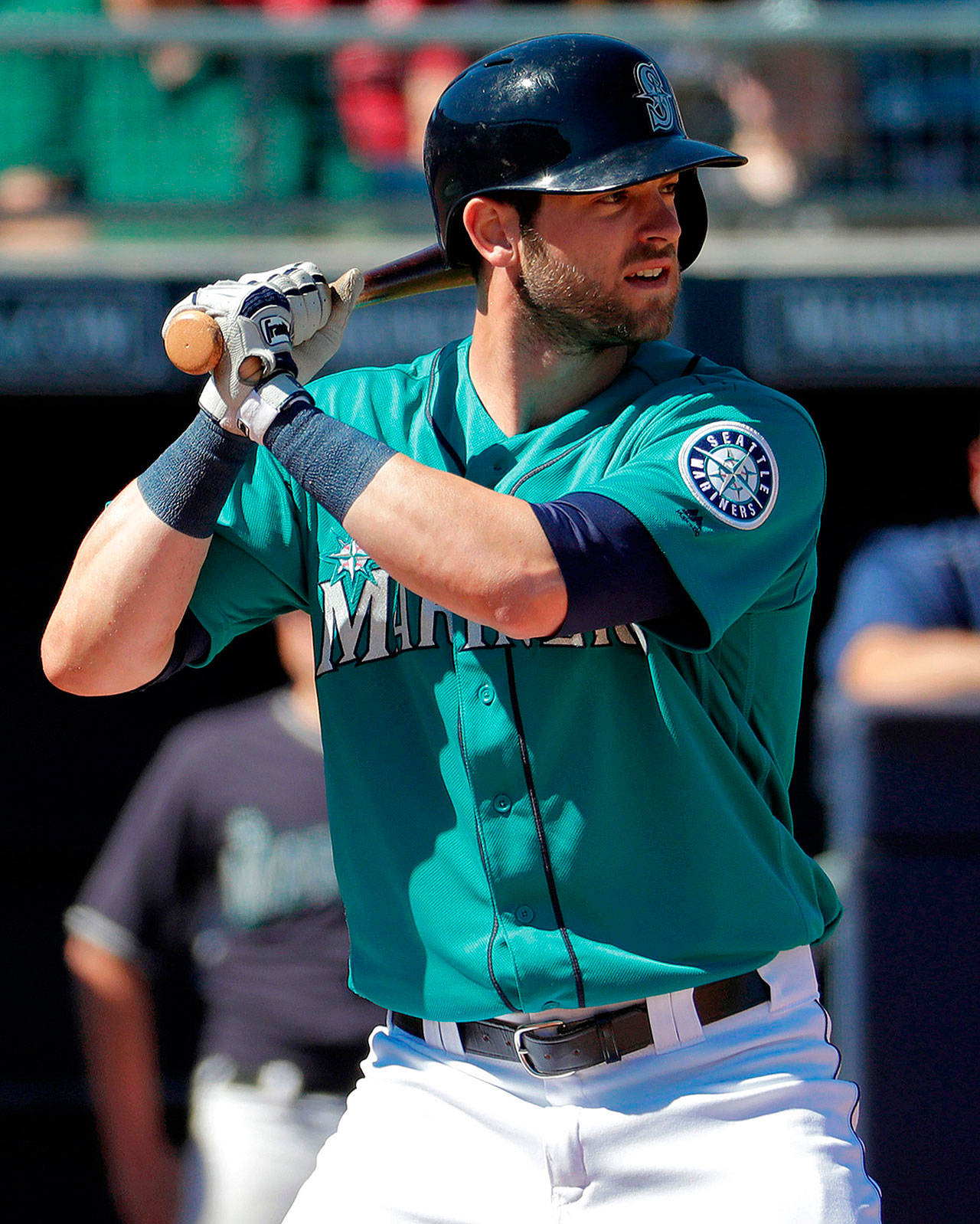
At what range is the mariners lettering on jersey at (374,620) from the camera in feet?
6.38

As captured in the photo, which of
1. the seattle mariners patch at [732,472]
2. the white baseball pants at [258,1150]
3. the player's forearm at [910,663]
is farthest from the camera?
the player's forearm at [910,663]

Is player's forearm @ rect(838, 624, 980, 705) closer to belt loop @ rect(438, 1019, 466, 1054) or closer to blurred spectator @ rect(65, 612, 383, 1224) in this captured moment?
blurred spectator @ rect(65, 612, 383, 1224)

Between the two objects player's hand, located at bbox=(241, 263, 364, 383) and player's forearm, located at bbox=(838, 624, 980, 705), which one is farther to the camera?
player's forearm, located at bbox=(838, 624, 980, 705)

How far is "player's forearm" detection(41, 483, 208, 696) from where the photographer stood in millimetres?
1928

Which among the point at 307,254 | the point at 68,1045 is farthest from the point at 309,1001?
the point at 307,254

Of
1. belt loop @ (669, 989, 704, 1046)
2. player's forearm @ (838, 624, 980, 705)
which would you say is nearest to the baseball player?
belt loop @ (669, 989, 704, 1046)

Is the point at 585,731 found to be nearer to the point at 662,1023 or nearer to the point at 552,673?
the point at 552,673

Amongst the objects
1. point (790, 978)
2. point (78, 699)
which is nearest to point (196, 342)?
point (790, 978)

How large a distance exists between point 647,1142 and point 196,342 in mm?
1000

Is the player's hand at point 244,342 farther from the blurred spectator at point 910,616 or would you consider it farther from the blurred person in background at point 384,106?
the blurred person in background at point 384,106

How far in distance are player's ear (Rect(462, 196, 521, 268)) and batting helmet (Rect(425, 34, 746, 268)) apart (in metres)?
0.02

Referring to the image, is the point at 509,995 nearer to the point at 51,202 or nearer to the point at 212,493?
the point at 212,493

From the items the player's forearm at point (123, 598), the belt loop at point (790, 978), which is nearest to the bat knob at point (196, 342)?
the player's forearm at point (123, 598)

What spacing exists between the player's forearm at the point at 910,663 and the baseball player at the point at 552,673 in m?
1.56
